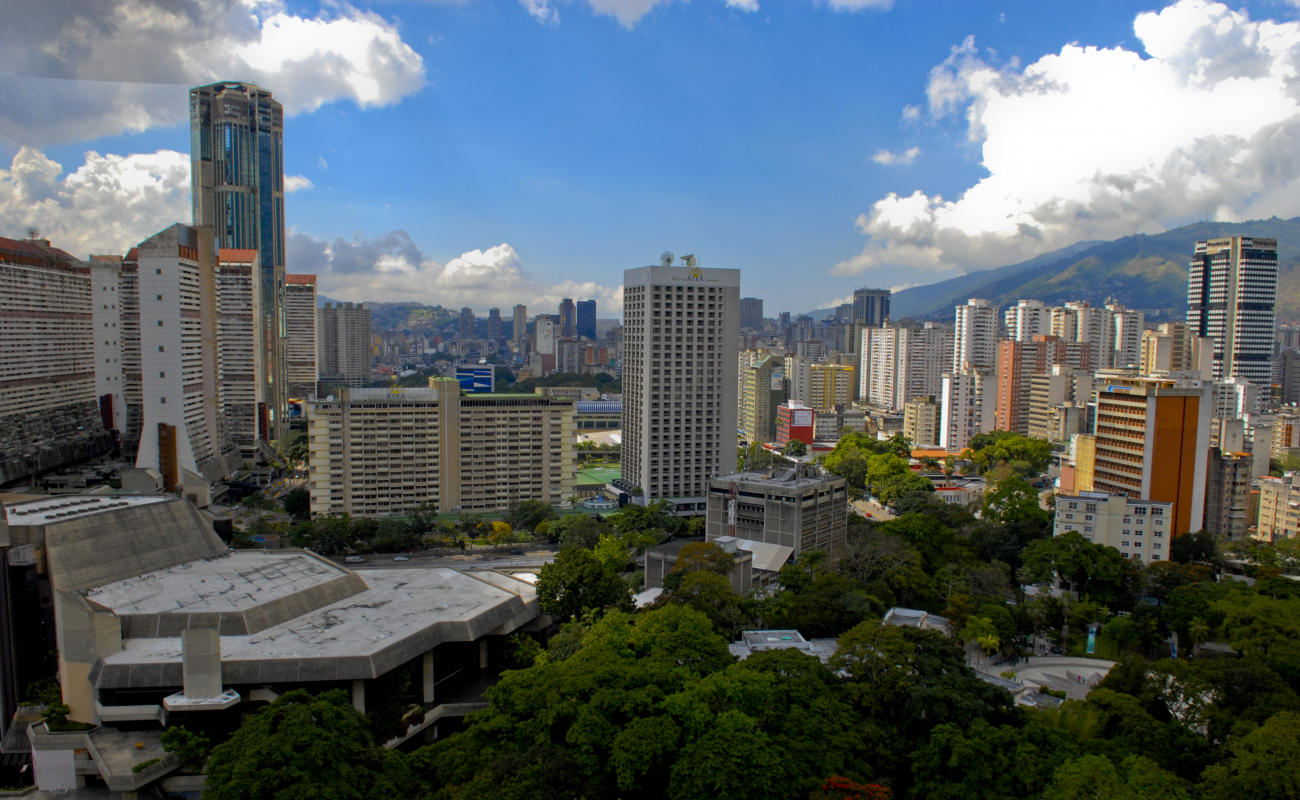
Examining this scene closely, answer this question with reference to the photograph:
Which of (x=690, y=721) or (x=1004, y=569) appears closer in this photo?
(x=690, y=721)

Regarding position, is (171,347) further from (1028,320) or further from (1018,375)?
(1028,320)

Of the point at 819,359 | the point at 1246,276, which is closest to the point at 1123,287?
the point at 819,359

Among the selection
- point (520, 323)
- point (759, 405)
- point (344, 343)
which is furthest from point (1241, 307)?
point (520, 323)

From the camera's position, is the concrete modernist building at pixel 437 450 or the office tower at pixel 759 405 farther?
the office tower at pixel 759 405

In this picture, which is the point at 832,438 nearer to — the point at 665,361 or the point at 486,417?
the point at 665,361

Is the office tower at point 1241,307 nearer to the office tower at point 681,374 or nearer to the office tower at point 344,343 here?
the office tower at point 681,374

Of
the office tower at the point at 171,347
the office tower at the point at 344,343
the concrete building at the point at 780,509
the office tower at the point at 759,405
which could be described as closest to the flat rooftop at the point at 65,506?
the office tower at the point at 171,347
